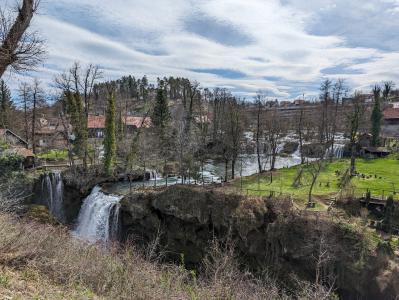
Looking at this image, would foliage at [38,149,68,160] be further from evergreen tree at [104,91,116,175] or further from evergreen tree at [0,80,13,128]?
evergreen tree at [104,91,116,175]

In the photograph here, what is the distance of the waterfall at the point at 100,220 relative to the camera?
2506 cm

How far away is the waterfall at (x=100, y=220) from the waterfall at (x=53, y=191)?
20.1ft

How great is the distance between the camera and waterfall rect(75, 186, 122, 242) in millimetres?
25062

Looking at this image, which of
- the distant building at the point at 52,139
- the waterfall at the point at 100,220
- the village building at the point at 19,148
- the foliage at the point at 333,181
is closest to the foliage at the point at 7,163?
the village building at the point at 19,148

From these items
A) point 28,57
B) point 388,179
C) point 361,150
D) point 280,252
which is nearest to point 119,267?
point 28,57

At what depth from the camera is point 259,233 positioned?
2138 centimetres

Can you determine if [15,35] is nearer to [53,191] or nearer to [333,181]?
[53,191]

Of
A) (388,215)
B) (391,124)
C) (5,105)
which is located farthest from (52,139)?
(391,124)

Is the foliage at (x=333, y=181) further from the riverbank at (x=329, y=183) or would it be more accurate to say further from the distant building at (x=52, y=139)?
the distant building at (x=52, y=139)

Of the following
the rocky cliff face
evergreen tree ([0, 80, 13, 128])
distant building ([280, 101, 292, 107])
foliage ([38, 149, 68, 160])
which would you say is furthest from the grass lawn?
distant building ([280, 101, 292, 107])

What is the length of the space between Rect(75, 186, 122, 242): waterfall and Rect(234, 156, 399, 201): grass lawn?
10.8 metres

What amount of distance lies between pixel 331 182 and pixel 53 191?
2795cm

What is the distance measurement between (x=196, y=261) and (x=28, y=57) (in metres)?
19.1

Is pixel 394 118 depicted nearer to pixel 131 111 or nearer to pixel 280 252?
pixel 280 252
